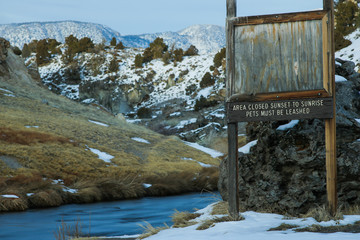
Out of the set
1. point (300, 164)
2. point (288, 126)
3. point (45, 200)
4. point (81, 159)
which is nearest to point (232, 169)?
point (300, 164)

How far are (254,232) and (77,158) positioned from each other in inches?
937

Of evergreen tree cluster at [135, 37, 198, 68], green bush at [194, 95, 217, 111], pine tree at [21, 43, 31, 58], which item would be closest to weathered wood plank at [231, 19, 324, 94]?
green bush at [194, 95, 217, 111]

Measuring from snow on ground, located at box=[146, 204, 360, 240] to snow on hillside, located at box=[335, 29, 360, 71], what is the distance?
40748 mm

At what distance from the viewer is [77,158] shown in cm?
3034

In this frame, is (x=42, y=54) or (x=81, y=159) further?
(x=42, y=54)

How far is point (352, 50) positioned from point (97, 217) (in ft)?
143

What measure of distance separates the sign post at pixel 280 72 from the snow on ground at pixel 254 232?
2.36 feet

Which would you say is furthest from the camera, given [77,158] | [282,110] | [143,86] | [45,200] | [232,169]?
[143,86]

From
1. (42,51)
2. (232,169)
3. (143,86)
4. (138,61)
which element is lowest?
(232,169)

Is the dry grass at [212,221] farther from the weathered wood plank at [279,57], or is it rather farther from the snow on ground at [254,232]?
the weathered wood plank at [279,57]

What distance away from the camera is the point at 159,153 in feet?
130

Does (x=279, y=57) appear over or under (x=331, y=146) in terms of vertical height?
over

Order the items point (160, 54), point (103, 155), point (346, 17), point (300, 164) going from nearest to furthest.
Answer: point (300, 164) → point (103, 155) → point (346, 17) → point (160, 54)

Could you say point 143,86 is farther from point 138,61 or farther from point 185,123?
point 185,123
